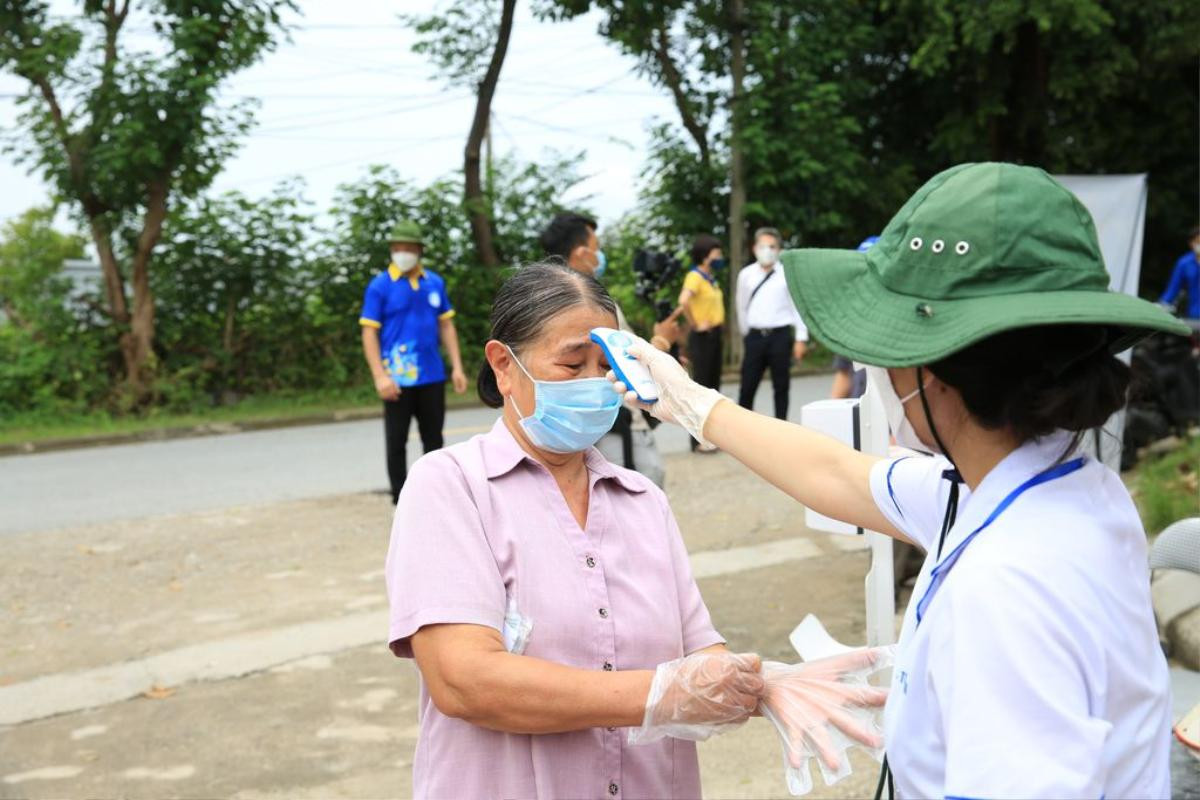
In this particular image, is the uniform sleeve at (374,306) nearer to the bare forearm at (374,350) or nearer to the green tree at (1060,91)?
the bare forearm at (374,350)

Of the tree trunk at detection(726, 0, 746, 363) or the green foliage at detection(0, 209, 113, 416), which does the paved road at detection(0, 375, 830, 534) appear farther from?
the tree trunk at detection(726, 0, 746, 363)

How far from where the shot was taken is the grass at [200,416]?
43.2 ft

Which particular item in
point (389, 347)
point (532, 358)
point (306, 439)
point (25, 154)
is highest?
point (25, 154)

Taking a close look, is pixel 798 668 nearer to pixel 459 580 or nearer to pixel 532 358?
pixel 459 580

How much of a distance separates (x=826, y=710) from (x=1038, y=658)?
0.75 m

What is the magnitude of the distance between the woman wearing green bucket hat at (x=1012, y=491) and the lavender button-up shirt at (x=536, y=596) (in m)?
0.74

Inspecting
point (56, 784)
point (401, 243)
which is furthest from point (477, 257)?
point (56, 784)

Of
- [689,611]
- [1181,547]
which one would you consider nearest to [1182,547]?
[1181,547]

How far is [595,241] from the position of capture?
5461 mm

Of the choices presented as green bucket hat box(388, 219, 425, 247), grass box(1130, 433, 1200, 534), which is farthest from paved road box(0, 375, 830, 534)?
grass box(1130, 433, 1200, 534)

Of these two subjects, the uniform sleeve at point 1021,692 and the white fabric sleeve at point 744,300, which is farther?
the white fabric sleeve at point 744,300

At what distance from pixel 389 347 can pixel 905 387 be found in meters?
6.37

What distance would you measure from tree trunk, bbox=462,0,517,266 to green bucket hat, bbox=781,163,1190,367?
50.7 ft

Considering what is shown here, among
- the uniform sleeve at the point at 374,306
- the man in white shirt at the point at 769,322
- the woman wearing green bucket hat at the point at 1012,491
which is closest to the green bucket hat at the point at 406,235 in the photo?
the uniform sleeve at the point at 374,306
